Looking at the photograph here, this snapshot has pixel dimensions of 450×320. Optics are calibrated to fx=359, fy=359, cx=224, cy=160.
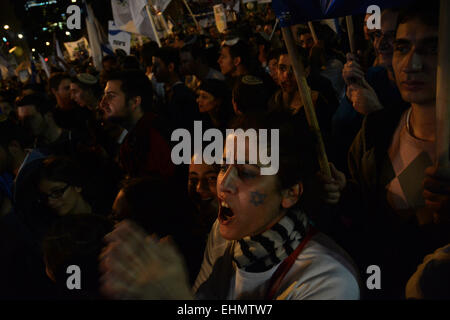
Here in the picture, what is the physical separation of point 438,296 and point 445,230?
0.35 metres

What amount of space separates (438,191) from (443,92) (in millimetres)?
397

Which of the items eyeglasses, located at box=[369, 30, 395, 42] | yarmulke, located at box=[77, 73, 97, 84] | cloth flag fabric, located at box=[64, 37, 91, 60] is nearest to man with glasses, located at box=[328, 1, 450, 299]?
eyeglasses, located at box=[369, 30, 395, 42]

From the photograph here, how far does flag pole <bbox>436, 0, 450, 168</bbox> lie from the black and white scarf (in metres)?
0.62

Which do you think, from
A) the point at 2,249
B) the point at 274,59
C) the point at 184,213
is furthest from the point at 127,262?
the point at 274,59

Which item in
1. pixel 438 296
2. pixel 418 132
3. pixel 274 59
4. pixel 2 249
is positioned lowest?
pixel 2 249

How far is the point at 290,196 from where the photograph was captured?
1.55 m

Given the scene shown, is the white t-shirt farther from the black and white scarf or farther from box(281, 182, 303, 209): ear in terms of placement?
box(281, 182, 303, 209): ear

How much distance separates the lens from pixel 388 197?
177cm

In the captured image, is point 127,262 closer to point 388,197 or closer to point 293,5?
point 388,197

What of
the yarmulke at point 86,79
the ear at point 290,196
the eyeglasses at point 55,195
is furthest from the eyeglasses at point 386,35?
the yarmulke at point 86,79

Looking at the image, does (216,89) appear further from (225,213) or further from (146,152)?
(225,213)

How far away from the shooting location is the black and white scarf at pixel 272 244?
145 cm

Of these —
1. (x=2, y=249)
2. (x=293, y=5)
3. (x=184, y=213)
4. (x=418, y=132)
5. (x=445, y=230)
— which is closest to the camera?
(x=445, y=230)

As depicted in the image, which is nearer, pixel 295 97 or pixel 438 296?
pixel 438 296
